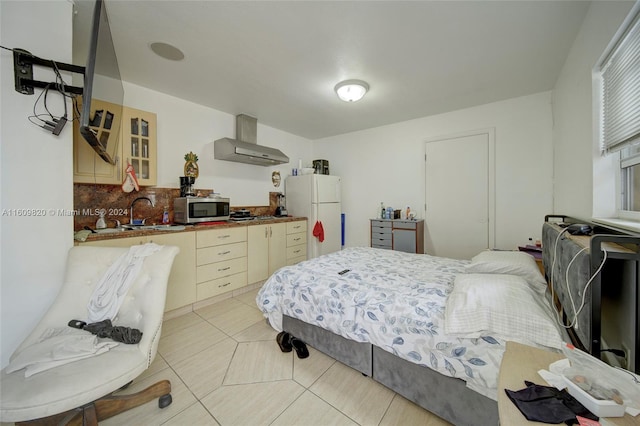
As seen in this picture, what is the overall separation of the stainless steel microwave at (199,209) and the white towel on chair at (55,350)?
1.60 metres

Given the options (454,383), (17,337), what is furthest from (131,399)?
(454,383)

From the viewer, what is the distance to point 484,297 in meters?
1.20

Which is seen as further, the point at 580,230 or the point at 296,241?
the point at 296,241

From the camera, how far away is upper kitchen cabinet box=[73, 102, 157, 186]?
1998 mm

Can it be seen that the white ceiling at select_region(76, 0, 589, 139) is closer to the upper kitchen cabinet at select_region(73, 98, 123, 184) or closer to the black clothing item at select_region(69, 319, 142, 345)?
the upper kitchen cabinet at select_region(73, 98, 123, 184)

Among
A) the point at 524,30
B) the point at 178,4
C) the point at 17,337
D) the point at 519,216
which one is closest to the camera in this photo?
the point at 17,337

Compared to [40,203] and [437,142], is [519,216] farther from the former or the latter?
[40,203]

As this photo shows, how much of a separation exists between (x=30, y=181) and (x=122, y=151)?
106cm

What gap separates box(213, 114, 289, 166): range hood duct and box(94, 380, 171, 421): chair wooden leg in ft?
8.71

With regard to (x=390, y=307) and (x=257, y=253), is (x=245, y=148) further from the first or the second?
(x=390, y=307)

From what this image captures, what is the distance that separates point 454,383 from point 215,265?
2604mm

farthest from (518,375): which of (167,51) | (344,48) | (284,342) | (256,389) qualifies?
(167,51)

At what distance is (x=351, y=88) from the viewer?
2535 mm

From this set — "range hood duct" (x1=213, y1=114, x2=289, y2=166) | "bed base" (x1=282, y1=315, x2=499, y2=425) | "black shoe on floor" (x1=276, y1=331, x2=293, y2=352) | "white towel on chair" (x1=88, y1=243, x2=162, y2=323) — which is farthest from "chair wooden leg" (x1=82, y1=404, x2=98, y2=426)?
"range hood duct" (x1=213, y1=114, x2=289, y2=166)
